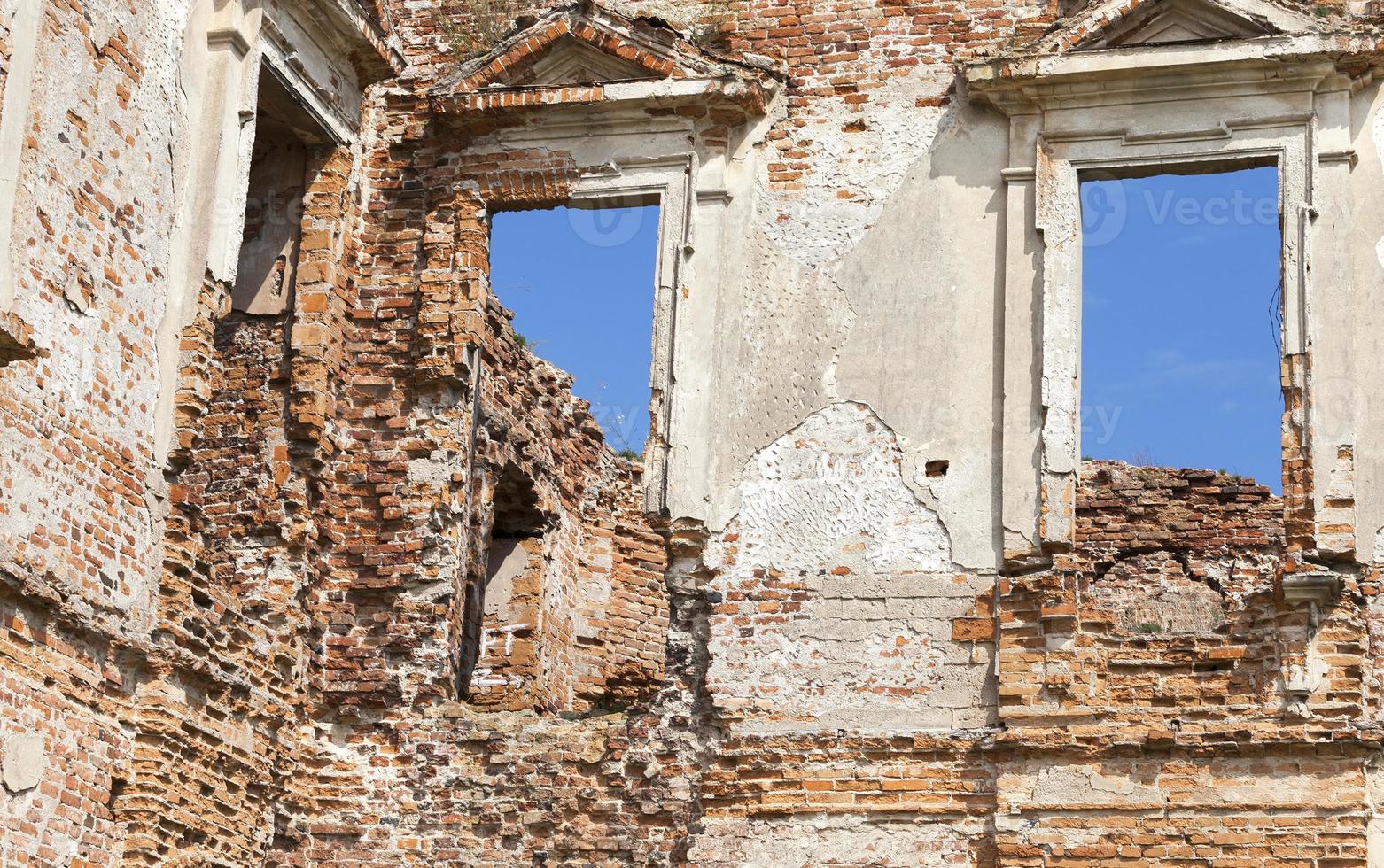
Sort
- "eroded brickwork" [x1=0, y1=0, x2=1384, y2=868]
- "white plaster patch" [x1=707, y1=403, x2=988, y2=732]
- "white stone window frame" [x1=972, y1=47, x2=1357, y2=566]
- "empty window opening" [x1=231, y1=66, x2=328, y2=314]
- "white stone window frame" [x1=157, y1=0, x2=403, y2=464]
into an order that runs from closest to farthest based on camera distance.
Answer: "eroded brickwork" [x1=0, y1=0, x2=1384, y2=868]
"white stone window frame" [x1=157, y1=0, x2=403, y2=464]
"white plaster patch" [x1=707, y1=403, x2=988, y2=732]
"white stone window frame" [x1=972, y1=47, x2=1357, y2=566]
"empty window opening" [x1=231, y1=66, x2=328, y2=314]

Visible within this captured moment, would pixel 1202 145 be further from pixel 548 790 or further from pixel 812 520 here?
pixel 548 790

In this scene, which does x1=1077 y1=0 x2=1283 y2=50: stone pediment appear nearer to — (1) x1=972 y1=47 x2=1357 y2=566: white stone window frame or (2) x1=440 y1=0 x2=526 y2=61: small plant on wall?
(1) x1=972 y1=47 x2=1357 y2=566: white stone window frame

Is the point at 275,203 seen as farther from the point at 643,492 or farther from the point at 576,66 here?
the point at 643,492

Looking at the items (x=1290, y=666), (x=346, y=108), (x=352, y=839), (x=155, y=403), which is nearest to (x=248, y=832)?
(x=352, y=839)

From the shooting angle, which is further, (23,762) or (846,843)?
(846,843)

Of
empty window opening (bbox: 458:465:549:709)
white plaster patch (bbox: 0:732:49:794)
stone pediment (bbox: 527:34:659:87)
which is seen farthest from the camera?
empty window opening (bbox: 458:465:549:709)

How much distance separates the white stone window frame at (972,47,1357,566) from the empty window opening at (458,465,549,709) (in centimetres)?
364

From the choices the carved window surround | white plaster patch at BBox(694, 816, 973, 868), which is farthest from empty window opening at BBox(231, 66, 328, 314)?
white plaster patch at BBox(694, 816, 973, 868)

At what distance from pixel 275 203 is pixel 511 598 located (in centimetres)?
315

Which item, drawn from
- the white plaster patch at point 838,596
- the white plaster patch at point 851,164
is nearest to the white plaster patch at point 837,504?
the white plaster patch at point 838,596

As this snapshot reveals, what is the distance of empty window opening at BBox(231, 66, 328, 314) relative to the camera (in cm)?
1072

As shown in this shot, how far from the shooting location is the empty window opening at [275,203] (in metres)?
10.7

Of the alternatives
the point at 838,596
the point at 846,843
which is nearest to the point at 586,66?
the point at 838,596

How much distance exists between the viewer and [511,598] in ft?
42.4
